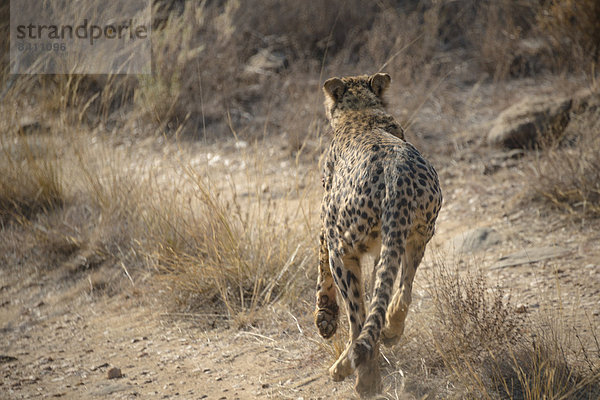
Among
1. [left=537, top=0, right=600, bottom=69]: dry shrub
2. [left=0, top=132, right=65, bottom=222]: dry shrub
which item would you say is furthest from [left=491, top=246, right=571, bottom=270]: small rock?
[left=0, top=132, right=65, bottom=222]: dry shrub

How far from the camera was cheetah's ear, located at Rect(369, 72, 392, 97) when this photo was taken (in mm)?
3904

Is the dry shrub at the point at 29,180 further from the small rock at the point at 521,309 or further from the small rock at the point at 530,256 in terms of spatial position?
the small rock at the point at 521,309

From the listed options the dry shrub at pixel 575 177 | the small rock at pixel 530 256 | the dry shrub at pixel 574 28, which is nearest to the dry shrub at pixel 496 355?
the small rock at pixel 530 256

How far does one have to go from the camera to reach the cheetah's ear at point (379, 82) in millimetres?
3904

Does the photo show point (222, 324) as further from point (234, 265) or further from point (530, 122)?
point (530, 122)

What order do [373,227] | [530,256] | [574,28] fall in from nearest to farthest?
[373,227]
[530,256]
[574,28]

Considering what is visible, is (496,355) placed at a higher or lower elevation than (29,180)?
lower

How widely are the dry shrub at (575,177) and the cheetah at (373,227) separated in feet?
8.89

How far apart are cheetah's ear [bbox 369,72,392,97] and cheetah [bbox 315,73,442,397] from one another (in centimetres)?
53

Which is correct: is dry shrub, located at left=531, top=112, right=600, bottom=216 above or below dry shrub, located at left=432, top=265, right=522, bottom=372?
above

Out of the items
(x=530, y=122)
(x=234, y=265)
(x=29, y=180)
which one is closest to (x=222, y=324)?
(x=234, y=265)

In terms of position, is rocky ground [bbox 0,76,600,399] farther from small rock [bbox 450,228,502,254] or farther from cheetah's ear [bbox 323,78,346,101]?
cheetah's ear [bbox 323,78,346,101]

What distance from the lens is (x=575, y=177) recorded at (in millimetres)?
5543

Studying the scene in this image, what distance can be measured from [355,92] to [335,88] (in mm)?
120
